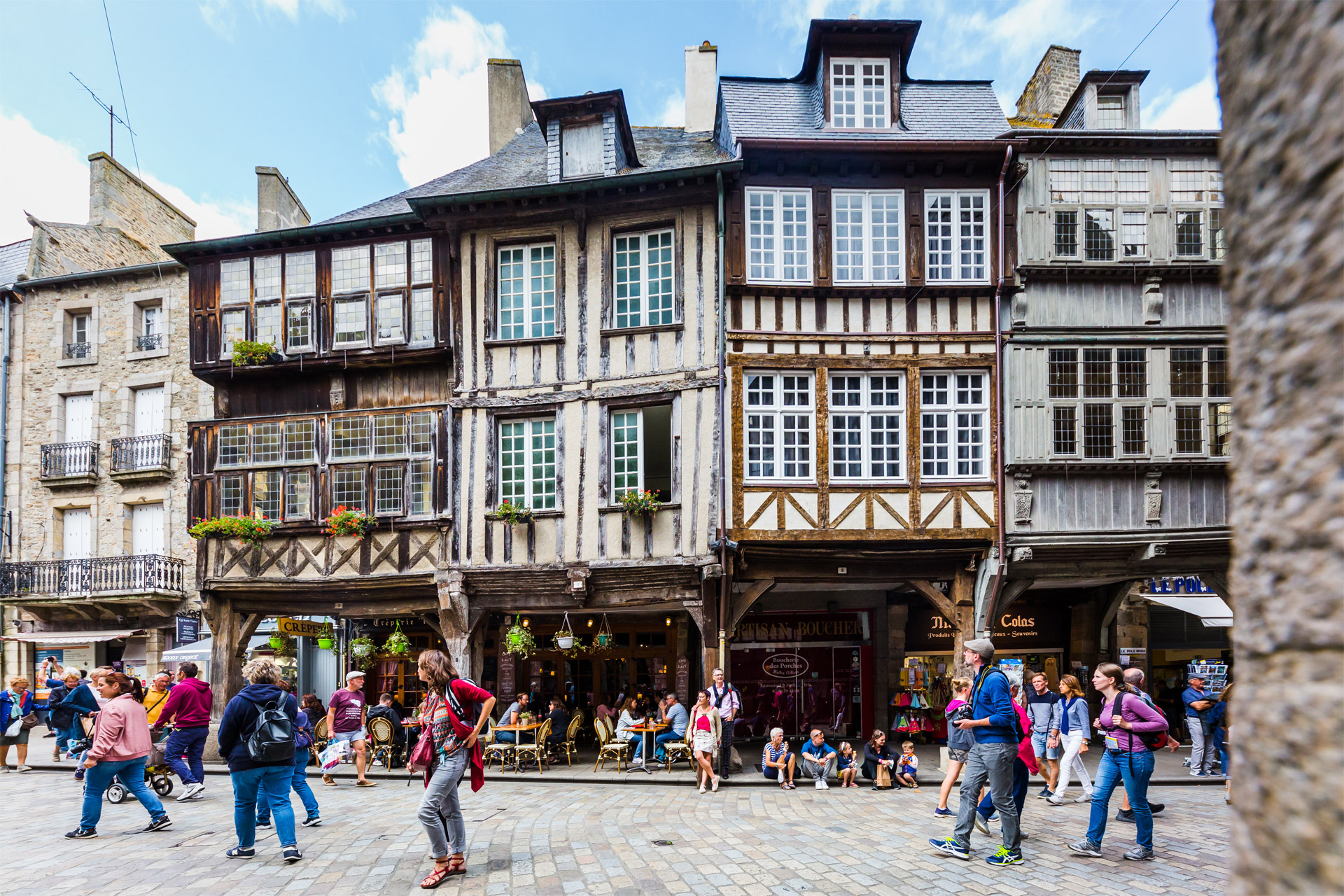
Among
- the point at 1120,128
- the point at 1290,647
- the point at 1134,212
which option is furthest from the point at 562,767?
the point at 1120,128

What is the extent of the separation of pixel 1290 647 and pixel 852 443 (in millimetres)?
12128

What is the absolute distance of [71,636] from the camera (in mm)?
19312

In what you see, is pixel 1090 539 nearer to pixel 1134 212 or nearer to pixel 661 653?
pixel 1134 212

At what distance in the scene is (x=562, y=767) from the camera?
43.8ft

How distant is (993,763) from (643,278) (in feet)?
31.2

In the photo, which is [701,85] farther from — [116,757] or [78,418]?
[78,418]

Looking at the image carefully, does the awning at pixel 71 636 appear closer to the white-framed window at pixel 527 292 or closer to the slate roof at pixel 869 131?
the white-framed window at pixel 527 292

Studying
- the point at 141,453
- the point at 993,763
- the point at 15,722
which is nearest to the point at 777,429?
the point at 993,763

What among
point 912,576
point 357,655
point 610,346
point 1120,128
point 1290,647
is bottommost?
point 357,655

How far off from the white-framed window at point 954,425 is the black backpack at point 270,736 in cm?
944

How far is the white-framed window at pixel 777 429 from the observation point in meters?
12.9

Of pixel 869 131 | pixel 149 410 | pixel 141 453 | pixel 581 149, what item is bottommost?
pixel 141 453

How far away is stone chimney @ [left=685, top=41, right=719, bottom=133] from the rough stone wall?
17.9m

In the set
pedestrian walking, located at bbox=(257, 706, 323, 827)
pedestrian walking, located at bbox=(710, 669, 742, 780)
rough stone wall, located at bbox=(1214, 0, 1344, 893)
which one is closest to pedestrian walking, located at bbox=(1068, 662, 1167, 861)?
pedestrian walking, located at bbox=(710, 669, 742, 780)
